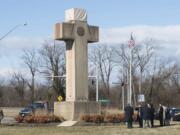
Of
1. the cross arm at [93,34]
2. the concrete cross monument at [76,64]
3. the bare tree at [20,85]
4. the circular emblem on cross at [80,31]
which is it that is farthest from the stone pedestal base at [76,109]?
the bare tree at [20,85]

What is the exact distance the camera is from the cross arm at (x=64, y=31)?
1542 inches

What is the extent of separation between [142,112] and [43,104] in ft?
79.1

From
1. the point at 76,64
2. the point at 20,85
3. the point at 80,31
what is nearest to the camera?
the point at 76,64

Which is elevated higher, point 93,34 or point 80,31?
point 80,31

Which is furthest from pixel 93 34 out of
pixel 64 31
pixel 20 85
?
pixel 20 85

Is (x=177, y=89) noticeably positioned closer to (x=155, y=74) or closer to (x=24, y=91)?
(x=155, y=74)

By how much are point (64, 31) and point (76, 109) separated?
603 cm

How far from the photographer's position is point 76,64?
39312 mm

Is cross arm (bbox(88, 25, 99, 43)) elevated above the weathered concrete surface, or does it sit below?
above

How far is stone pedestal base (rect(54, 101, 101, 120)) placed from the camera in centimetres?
3806

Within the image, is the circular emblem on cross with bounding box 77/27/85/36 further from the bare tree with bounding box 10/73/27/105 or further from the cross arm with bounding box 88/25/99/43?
the bare tree with bounding box 10/73/27/105

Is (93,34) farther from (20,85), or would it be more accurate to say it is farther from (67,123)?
(20,85)

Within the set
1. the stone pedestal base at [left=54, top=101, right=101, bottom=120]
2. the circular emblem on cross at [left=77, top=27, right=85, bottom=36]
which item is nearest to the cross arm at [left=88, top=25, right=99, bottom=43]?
the circular emblem on cross at [left=77, top=27, right=85, bottom=36]

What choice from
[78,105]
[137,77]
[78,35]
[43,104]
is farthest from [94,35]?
[137,77]
